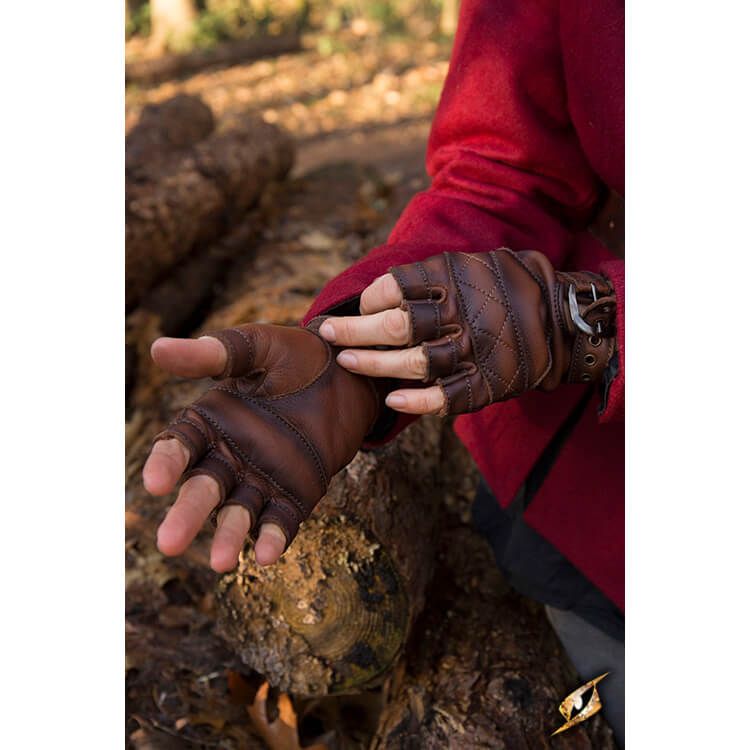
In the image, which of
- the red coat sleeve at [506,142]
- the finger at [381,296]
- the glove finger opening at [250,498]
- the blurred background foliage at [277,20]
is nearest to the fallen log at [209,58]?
the blurred background foliage at [277,20]

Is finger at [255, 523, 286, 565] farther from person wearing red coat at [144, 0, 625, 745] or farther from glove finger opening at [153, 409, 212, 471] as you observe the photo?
glove finger opening at [153, 409, 212, 471]

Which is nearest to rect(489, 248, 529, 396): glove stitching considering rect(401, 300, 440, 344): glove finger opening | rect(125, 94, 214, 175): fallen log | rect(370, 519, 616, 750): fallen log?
rect(401, 300, 440, 344): glove finger opening

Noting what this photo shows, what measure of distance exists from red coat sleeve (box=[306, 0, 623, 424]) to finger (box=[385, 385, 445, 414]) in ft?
1.12

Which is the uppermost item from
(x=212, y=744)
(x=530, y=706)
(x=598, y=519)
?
(x=598, y=519)

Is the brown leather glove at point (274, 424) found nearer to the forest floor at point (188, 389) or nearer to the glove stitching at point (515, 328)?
the glove stitching at point (515, 328)

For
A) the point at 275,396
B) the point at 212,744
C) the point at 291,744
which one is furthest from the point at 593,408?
the point at 212,744

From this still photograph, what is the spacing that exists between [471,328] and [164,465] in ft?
1.63

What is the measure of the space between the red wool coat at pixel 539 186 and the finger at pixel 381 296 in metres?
0.07

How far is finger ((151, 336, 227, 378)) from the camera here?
965mm

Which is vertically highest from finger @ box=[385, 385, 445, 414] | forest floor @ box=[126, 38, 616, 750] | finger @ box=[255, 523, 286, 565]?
finger @ box=[385, 385, 445, 414]

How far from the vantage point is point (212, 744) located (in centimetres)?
159

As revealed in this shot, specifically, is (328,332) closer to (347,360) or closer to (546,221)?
(347,360)

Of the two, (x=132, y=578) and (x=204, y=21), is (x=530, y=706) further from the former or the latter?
(x=204, y=21)

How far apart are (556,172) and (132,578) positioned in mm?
1447
